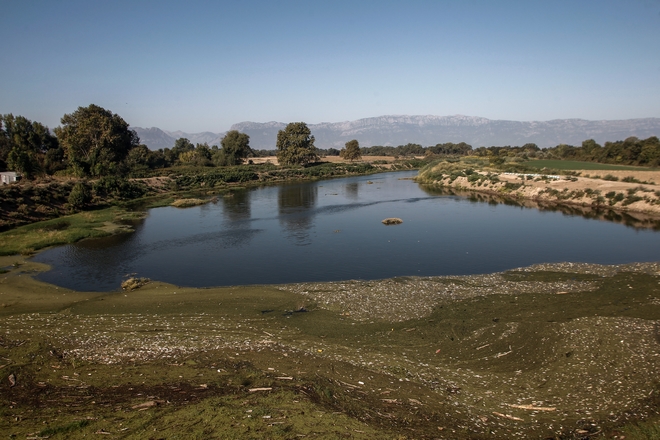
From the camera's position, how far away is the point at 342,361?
47.0ft

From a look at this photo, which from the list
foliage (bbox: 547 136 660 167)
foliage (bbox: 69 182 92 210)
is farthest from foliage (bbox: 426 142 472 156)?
foliage (bbox: 69 182 92 210)

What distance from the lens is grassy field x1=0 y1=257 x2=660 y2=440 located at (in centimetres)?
1039

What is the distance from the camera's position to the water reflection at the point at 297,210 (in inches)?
1544

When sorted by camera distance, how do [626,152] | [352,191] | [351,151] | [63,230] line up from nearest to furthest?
[63,230] → [352,191] → [626,152] → [351,151]

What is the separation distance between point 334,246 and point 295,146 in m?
87.0

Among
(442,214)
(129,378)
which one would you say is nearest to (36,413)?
(129,378)

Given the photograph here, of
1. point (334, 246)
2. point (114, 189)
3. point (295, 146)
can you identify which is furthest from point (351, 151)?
point (334, 246)

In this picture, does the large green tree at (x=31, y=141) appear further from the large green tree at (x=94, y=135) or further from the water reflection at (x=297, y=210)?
the water reflection at (x=297, y=210)

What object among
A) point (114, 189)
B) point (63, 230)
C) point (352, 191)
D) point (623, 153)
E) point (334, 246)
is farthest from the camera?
point (623, 153)

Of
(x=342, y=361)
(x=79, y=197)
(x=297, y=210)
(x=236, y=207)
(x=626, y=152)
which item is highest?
(x=626, y=152)

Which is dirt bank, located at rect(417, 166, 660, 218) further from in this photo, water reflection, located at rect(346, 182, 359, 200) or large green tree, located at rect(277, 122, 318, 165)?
large green tree, located at rect(277, 122, 318, 165)

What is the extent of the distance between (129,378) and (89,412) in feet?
8.09

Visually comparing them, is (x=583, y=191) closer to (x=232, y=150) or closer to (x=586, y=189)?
(x=586, y=189)

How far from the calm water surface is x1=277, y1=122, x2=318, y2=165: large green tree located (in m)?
62.7
